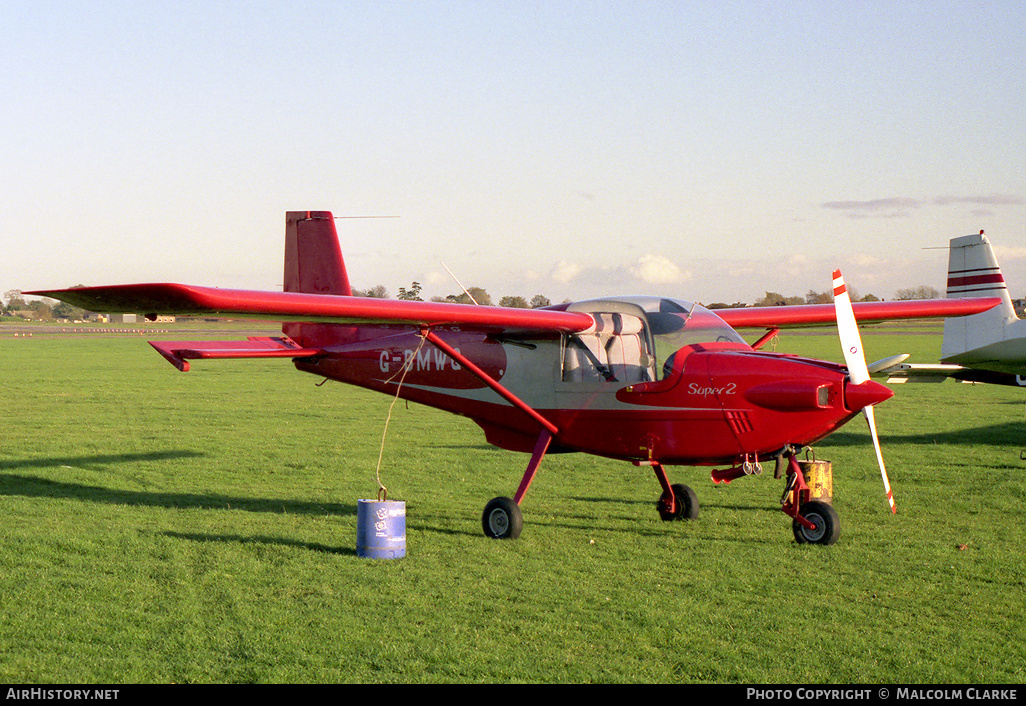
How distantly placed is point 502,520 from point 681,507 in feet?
7.49

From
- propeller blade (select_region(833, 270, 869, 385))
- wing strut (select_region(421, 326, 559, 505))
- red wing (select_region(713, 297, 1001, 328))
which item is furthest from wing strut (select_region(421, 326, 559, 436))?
red wing (select_region(713, 297, 1001, 328))

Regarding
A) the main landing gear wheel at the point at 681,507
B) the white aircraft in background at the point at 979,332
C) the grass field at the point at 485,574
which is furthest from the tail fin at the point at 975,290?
the main landing gear wheel at the point at 681,507

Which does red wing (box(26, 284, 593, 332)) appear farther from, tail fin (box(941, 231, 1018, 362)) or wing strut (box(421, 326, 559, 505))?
tail fin (box(941, 231, 1018, 362))

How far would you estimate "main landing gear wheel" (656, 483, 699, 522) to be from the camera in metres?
11.1

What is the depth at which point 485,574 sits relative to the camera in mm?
8656

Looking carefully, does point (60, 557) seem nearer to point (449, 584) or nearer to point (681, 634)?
point (449, 584)

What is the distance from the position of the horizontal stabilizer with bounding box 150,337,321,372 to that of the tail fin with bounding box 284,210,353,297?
964 millimetres

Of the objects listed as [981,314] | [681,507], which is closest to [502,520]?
[681,507]

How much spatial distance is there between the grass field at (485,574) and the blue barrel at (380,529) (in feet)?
0.65

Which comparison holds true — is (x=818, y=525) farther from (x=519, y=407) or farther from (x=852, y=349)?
(x=519, y=407)

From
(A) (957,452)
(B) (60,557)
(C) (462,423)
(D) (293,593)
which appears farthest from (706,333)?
(C) (462,423)

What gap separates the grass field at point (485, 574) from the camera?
251 inches

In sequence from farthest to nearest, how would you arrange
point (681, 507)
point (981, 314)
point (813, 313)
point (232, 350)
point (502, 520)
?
point (981, 314) < point (813, 313) < point (232, 350) < point (681, 507) < point (502, 520)
